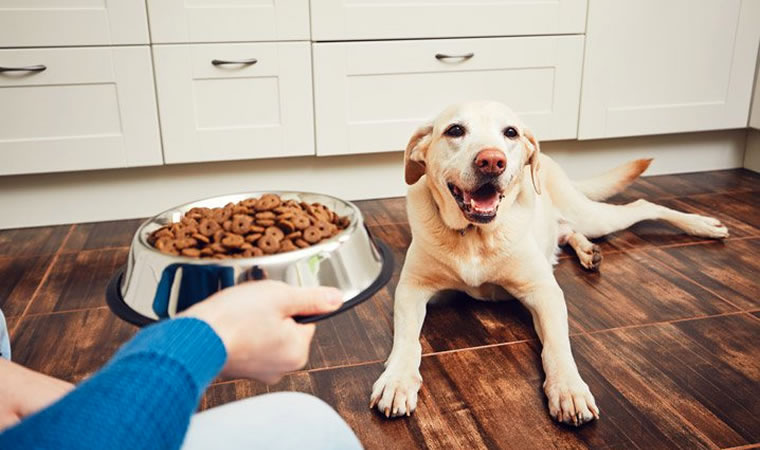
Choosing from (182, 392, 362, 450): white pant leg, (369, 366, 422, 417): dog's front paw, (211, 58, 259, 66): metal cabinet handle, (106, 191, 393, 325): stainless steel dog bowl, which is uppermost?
(106, 191, 393, 325): stainless steel dog bowl

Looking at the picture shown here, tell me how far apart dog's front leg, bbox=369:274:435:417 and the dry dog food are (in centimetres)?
71

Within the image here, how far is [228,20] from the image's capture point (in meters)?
2.68

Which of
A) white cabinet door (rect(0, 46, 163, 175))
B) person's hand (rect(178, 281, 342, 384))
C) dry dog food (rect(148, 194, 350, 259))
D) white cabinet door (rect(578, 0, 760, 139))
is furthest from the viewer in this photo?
white cabinet door (rect(578, 0, 760, 139))

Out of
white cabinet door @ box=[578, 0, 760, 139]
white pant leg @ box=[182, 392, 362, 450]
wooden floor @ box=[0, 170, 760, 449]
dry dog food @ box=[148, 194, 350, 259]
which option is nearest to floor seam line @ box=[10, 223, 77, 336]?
wooden floor @ box=[0, 170, 760, 449]

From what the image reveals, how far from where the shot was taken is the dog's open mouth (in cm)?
171

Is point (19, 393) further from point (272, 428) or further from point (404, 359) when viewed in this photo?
point (404, 359)

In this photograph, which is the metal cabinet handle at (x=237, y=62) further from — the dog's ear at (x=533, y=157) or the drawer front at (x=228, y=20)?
the dog's ear at (x=533, y=157)

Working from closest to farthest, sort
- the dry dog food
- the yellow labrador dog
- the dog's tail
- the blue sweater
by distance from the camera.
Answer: the blue sweater, the dry dog food, the yellow labrador dog, the dog's tail

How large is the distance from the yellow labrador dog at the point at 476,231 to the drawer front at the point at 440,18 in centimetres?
109

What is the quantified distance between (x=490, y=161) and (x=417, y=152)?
0.30 metres

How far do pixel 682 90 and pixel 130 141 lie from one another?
2615 millimetres

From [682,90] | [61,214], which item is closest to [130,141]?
[61,214]

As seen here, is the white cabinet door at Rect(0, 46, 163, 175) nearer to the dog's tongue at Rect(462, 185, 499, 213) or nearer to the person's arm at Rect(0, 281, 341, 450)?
the dog's tongue at Rect(462, 185, 499, 213)

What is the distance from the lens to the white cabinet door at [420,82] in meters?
2.86
